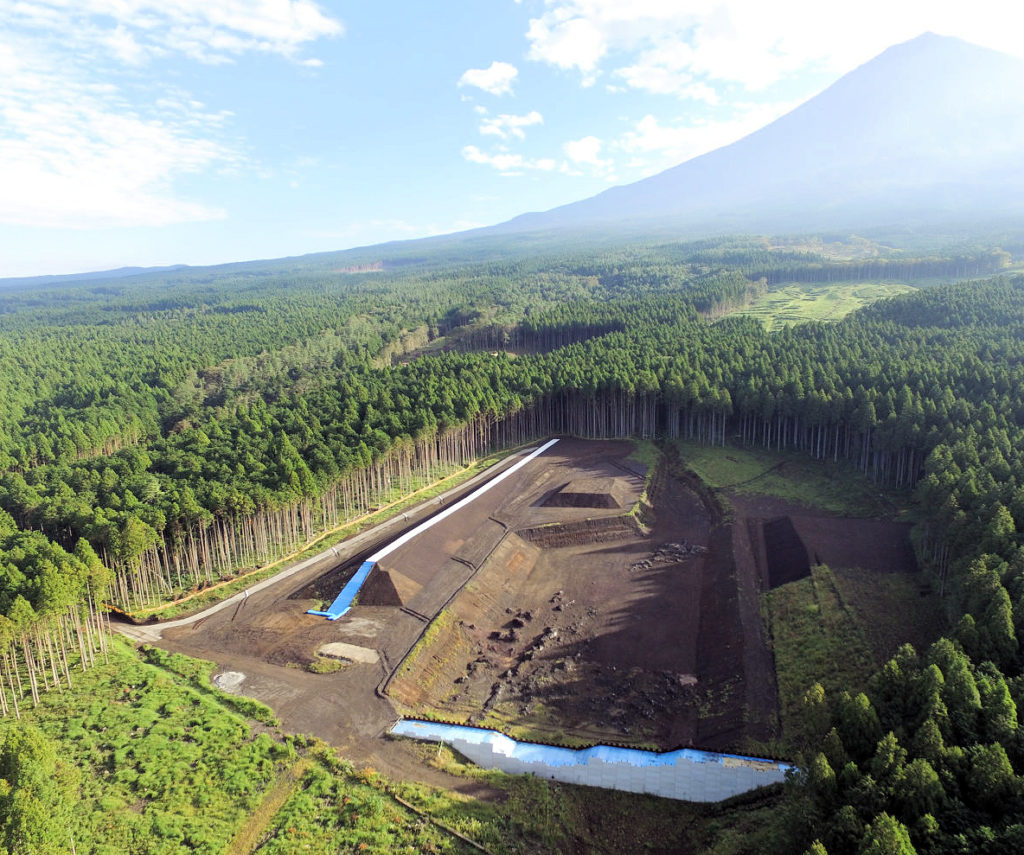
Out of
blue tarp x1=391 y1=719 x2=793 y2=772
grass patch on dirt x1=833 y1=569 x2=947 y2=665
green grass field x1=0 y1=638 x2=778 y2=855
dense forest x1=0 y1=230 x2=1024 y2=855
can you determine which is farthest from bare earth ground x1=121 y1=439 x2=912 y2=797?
dense forest x1=0 y1=230 x2=1024 y2=855

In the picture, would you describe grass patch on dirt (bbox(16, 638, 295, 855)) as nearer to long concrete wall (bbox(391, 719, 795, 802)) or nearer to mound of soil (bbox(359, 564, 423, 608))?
long concrete wall (bbox(391, 719, 795, 802))

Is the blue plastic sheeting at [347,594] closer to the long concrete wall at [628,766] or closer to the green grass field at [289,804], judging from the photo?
the green grass field at [289,804]

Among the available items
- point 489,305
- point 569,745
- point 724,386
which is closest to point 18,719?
point 569,745

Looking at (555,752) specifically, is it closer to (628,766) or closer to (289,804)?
(628,766)

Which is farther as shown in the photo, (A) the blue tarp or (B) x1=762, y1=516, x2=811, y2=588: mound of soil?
(B) x1=762, y1=516, x2=811, y2=588: mound of soil

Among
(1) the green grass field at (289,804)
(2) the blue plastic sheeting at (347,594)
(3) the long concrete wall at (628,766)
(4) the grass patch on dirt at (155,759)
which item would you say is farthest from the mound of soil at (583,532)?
(4) the grass patch on dirt at (155,759)

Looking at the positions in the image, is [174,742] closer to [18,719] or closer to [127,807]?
[127,807]

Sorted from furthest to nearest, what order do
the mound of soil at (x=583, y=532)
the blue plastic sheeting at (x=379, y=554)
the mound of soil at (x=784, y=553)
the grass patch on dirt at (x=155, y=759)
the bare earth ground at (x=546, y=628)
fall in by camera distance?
1. the mound of soil at (x=583, y=532)
2. the mound of soil at (x=784, y=553)
3. the blue plastic sheeting at (x=379, y=554)
4. the bare earth ground at (x=546, y=628)
5. the grass patch on dirt at (x=155, y=759)
